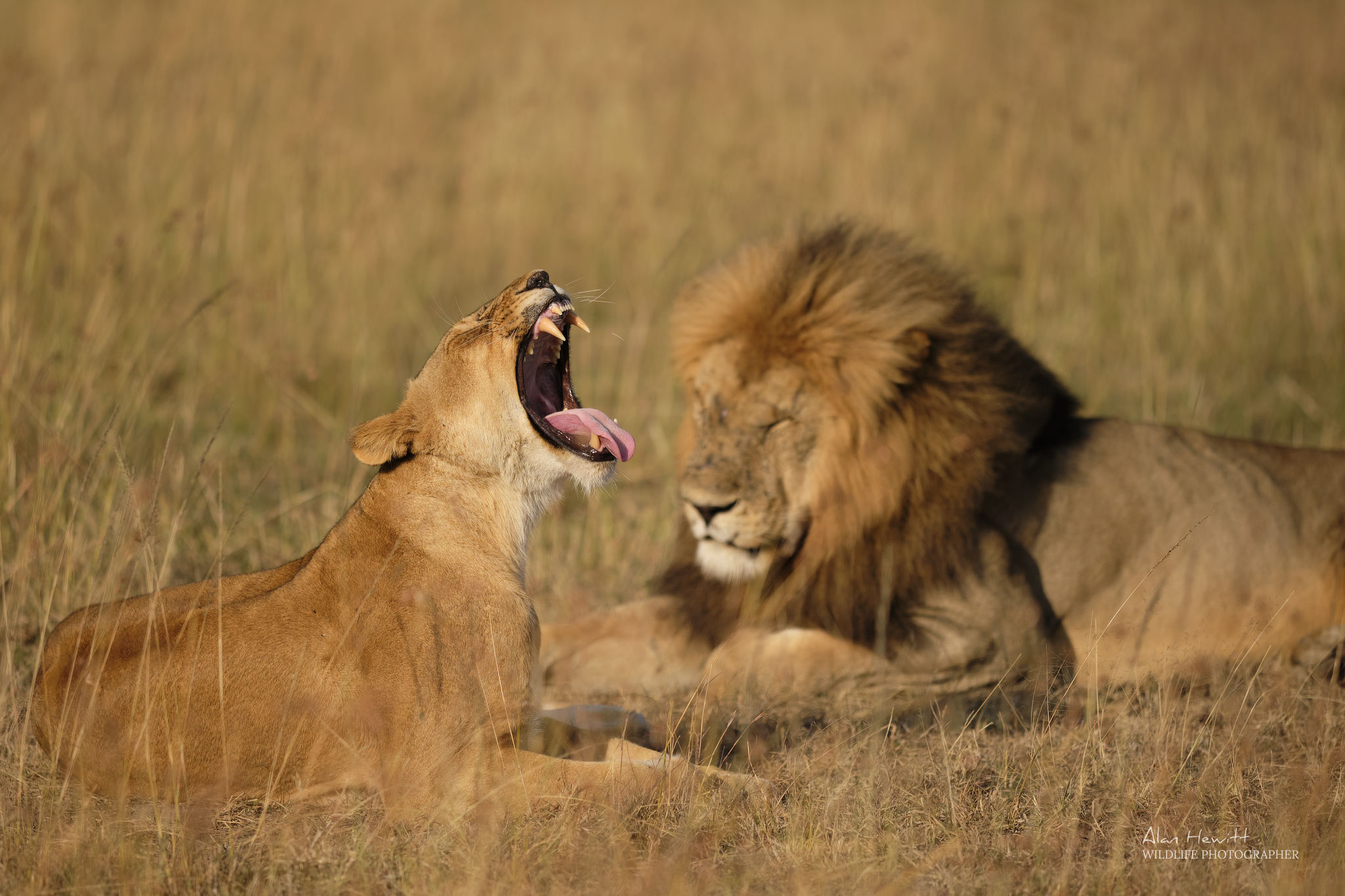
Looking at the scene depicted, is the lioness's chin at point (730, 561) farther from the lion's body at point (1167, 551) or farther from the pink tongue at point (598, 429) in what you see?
the lion's body at point (1167, 551)

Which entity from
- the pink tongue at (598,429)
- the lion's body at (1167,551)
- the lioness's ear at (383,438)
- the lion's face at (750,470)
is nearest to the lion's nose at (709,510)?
the lion's face at (750,470)

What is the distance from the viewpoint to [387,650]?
2953 millimetres

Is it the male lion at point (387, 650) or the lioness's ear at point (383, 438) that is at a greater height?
the lioness's ear at point (383, 438)

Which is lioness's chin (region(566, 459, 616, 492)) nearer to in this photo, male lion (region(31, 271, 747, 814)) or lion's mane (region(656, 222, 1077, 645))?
male lion (region(31, 271, 747, 814))

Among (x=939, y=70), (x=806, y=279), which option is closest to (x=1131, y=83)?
(x=939, y=70)

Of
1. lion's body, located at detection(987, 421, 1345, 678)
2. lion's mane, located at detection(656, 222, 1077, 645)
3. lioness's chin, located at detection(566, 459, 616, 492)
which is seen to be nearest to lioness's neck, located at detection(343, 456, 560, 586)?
lioness's chin, located at detection(566, 459, 616, 492)

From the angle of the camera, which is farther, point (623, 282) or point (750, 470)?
point (623, 282)

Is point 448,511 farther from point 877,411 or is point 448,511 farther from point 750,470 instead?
point 877,411

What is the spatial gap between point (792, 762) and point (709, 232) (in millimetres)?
Answer: 5404

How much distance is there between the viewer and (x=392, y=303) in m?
7.00

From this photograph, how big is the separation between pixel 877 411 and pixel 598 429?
99 centimetres

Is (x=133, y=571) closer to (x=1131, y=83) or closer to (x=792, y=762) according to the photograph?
(x=792, y=762)

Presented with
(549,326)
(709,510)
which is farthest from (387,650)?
(709,510)

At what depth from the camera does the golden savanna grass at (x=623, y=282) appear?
2.83 metres
